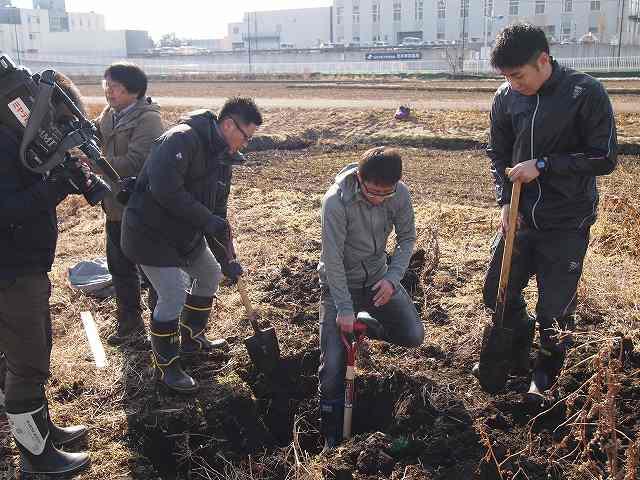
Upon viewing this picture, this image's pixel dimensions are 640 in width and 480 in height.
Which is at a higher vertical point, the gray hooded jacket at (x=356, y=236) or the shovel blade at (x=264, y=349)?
the gray hooded jacket at (x=356, y=236)

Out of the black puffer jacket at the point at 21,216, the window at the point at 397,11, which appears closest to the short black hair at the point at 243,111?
the black puffer jacket at the point at 21,216

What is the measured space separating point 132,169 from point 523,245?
9.11 ft

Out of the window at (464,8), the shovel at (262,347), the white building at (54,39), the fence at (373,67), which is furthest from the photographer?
the white building at (54,39)

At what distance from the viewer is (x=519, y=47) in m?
3.30

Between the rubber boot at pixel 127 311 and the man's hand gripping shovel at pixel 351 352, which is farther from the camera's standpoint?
the rubber boot at pixel 127 311

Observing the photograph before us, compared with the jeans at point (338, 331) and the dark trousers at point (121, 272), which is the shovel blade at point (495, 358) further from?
the dark trousers at point (121, 272)

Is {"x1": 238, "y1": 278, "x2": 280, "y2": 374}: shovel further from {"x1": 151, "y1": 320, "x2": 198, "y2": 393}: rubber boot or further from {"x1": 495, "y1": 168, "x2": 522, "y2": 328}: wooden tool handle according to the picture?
Answer: {"x1": 495, "y1": 168, "x2": 522, "y2": 328}: wooden tool handle

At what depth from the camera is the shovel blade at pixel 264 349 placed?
165 inches

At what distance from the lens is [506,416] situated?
364 centimetres

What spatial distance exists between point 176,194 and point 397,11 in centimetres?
8270

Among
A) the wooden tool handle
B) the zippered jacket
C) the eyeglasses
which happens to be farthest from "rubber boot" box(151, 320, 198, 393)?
the wooden tool handle

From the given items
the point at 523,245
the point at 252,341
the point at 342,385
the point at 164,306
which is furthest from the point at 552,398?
the point at 164,306

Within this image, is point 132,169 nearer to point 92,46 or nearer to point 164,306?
point 164,306

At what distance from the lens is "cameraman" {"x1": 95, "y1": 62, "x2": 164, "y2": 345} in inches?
177
